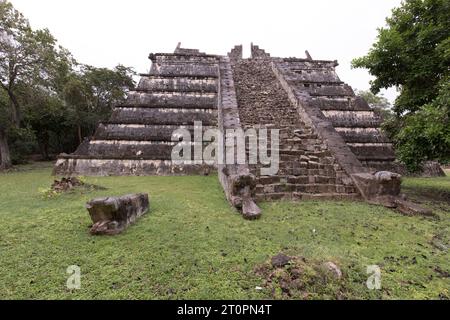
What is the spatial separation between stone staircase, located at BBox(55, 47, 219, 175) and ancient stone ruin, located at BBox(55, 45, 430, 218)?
43mm

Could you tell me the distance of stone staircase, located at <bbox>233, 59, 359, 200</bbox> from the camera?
252 inches

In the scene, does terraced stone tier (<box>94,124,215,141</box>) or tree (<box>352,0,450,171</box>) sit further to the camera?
terraced stone tier (<box>94,124,215,141</box>)

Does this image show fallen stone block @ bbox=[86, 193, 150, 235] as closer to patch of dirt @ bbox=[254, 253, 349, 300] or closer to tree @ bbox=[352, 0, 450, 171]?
patch of dirt @ bbox=[254, 253, 349, 300]

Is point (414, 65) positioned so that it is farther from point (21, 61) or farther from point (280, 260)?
point (21, 61)

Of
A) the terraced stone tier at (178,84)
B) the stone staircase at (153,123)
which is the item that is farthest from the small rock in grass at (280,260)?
the terraced stone tier at (178,84)

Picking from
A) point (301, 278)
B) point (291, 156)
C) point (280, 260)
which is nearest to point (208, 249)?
point (280, 260)

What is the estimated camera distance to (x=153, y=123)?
11086 mm

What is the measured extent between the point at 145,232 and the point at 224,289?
196 centimetres

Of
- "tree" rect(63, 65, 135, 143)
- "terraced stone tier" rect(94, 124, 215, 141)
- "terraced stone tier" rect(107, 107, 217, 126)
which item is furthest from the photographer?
"tree" rect(63, 65, 135, 143)

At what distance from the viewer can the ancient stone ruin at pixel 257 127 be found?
643 centimetres

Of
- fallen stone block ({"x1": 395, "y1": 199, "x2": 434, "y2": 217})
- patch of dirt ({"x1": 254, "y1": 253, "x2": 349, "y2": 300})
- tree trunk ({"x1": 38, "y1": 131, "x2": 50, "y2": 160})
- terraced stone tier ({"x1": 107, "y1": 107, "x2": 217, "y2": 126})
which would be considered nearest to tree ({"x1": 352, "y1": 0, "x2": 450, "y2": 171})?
fallen stone block ({"x1": 395, "y1": 199, "x2": 434, "y2": 217})

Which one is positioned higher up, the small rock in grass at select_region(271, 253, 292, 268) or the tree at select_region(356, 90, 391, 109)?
the tree at select_region(356, 90, 391, 109)

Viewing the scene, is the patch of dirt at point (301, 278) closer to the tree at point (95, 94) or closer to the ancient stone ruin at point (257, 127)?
the ancient stone ruin at point (257, 127)

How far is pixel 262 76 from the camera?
14367 millimetres
